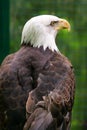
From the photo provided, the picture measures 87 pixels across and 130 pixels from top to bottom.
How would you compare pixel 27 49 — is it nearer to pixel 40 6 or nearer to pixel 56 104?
pixel 56 104

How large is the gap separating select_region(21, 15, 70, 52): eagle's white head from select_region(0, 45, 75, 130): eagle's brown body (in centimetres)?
30

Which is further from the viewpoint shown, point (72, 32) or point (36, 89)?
point (72, 32)

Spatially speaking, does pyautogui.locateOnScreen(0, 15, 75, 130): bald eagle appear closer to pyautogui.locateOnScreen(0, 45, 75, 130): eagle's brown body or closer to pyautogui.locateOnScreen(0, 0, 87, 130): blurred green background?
pyautogui.locateOnScreen(0, 45, 75, 130): eagle's brown body

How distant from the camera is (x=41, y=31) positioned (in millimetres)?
9344

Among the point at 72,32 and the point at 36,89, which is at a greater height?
the point at 36,89

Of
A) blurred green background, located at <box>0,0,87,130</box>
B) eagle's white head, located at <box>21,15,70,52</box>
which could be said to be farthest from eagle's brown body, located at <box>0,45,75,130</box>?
blurred green background, located at <box>0,0,87,130</box>

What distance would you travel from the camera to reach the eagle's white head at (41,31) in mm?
9289

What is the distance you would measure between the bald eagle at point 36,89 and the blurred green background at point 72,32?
2773mm

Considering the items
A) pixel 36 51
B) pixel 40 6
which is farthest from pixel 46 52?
pixel 40 6

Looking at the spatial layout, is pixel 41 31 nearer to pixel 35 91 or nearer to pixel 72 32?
pixel 35 91

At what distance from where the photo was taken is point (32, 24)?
927cm

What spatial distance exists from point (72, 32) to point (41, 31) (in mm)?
3327

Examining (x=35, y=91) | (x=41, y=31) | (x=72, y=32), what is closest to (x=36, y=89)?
(x=35, y=91)

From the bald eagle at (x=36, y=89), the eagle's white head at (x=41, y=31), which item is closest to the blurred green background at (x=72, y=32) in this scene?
the eagle's white head at (x=41, y=31)
